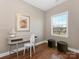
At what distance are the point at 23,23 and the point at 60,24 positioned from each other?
2.26m

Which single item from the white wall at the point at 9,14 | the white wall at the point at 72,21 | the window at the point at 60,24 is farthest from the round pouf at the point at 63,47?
the white wall at the point at 9,14

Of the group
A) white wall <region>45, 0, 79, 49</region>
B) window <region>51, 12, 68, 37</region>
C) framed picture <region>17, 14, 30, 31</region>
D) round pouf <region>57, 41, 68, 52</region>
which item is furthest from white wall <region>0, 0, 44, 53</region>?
round pouf <region>57, 41, 68, 52</region>

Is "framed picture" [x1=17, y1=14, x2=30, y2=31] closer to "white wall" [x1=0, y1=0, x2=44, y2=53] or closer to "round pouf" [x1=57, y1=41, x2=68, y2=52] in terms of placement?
"white wall" [x1=0, y1=0, x2=44, y2=53]

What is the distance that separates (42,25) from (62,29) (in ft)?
5.05

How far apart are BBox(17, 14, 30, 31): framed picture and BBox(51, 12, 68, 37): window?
5.96 feet

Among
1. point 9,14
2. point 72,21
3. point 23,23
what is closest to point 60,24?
point 72,21

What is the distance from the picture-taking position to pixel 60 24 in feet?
16.5

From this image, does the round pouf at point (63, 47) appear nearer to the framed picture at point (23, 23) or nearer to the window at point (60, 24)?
the window at point (60, 24)

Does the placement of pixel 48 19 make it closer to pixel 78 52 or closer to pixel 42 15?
pixel 42 15

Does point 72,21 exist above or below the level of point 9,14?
below

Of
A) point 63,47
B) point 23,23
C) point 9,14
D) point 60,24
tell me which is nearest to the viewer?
point 9,14

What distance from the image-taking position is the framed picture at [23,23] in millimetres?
4086

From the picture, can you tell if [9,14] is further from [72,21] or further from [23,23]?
[72,21]

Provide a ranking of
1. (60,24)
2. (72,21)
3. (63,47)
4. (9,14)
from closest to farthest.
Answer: (9,14) → (63,47) → (72,21) → (60,24)
